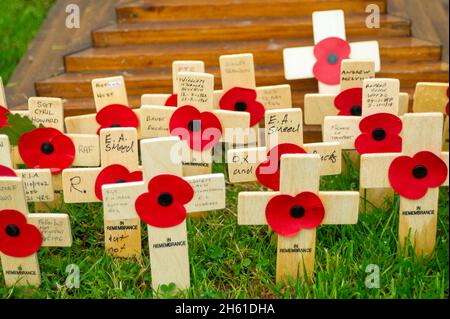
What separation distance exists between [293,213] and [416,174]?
452 millimetres

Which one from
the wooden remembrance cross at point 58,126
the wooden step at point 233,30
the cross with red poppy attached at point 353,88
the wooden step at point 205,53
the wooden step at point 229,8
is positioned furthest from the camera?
the wooden step at point 229,8

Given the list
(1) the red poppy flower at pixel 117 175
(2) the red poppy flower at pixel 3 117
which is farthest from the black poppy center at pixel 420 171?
(2) the red poppy flower at pixel 3 117

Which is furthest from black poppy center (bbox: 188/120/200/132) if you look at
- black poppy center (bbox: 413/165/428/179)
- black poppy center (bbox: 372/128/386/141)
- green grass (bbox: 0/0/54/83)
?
green grass (bbox: 0/0/54/83)

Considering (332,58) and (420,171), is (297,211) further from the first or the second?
(332,58)

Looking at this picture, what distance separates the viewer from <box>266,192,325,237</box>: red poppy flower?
2.19 meters

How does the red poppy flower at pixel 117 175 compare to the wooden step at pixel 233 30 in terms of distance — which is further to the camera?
the wooden step at pixel 233 30

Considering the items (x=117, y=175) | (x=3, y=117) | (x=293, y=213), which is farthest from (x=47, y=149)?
(x=293, y=213)

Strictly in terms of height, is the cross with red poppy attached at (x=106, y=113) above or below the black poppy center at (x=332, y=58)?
below

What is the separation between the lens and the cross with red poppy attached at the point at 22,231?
220cm

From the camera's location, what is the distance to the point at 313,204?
2.19m

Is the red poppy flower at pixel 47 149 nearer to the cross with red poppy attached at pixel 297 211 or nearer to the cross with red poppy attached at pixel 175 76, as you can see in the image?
the cross with red poppy attached at pixel 175 76

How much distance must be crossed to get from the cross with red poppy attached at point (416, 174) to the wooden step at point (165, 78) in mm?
1235

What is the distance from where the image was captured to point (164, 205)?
2.16 m
